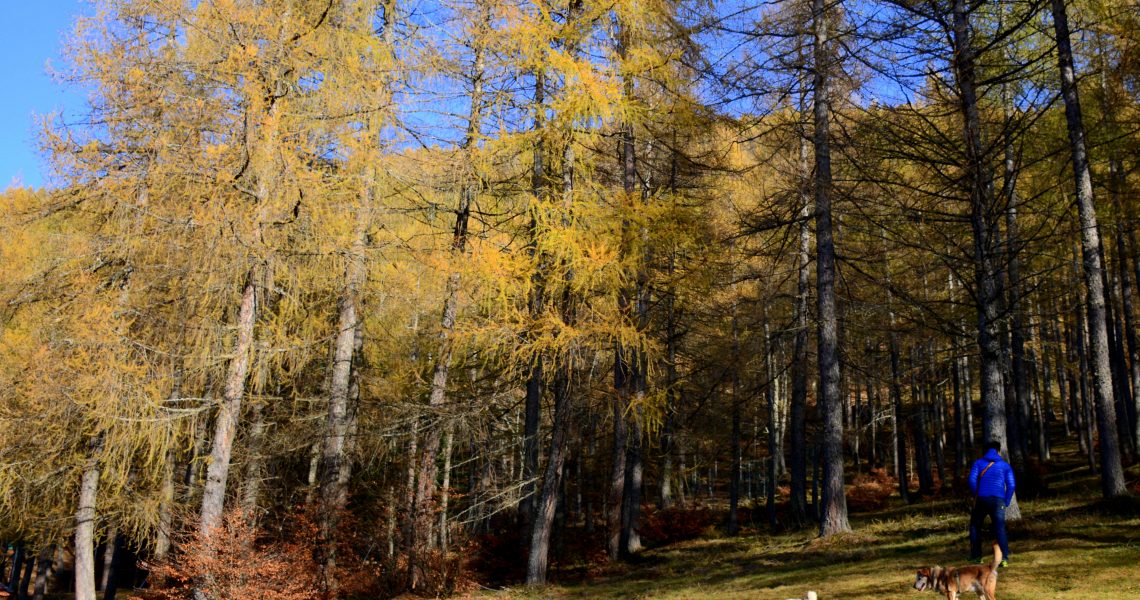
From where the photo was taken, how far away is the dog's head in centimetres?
537

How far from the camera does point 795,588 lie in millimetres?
7398

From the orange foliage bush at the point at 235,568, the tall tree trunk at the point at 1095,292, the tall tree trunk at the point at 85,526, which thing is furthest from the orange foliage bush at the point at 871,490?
the tall tree trunk at the point at 85,526

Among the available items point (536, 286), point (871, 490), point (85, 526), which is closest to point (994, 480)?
point (536, 286)

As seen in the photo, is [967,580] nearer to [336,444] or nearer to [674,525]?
[336,444]

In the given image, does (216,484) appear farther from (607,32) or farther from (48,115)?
A: (607,32)

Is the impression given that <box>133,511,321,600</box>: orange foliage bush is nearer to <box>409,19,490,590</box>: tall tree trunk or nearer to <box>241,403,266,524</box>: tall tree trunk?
<box>241,403,266,524</box>: tall tree trunk

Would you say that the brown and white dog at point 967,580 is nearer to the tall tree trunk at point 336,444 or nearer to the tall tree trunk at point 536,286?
the tall tree trunk at point 536,286

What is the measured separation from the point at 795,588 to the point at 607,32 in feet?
27.9

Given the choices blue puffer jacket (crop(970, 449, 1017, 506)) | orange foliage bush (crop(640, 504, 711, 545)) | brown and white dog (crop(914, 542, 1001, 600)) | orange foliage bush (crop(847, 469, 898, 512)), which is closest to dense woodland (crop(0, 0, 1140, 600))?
blue puffer jacket (crop(970, 449, 1017, 506))

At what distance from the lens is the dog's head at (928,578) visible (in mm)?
5367

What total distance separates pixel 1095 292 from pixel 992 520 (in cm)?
503

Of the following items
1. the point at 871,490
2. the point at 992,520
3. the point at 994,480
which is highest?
the point at 994,480

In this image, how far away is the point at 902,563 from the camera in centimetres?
785

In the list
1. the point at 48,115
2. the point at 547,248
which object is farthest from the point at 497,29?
the point at 48,115
